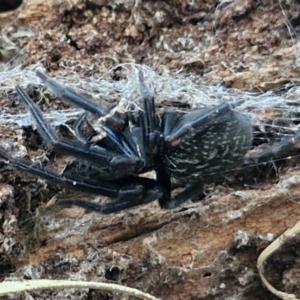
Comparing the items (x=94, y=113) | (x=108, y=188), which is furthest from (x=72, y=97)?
(x=108, y=188)

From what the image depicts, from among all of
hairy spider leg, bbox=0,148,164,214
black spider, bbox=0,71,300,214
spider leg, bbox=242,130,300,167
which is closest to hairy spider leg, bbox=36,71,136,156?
black spider, bbox=0,71,300,214

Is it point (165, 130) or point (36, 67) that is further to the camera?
point (36, 67)

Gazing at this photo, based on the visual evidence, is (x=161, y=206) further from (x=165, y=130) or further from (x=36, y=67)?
(x=36, y=67)

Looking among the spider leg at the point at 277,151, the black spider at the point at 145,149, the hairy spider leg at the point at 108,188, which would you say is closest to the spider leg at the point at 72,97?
the black spider at the point at 145,149

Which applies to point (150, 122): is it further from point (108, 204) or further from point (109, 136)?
point (108, 204)

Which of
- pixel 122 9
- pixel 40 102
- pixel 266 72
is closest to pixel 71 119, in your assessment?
pixel 40 102

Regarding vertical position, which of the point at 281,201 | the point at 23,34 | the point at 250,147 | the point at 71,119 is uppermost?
the point at 23,34

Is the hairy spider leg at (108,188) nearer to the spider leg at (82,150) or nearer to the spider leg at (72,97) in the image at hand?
the spider leg at (82,150)
